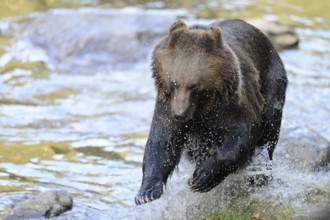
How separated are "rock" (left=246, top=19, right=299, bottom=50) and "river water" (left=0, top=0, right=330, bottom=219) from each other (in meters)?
0.28

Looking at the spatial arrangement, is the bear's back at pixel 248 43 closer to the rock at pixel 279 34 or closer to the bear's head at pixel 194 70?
the bear's head at pixel 194 70

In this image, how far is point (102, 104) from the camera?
39.7ft

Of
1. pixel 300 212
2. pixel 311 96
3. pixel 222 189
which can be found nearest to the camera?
pixel 300 212

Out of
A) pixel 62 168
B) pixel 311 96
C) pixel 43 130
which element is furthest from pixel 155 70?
pixel 311 96

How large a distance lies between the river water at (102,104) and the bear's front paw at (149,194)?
57 cm

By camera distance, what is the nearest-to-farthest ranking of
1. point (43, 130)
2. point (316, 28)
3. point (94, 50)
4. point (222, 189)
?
1. point (222, 189)
2. point (43, 130)
3. point (94, 50)
4. point (316, 28)

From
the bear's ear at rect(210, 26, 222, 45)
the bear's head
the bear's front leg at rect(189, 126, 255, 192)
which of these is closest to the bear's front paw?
the bear's front leg at rect(189, 126, 255, 192)

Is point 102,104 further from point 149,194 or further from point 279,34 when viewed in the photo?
point 149,194

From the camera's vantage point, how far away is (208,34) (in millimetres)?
6453

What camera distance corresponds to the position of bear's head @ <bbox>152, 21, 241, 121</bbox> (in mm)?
6207

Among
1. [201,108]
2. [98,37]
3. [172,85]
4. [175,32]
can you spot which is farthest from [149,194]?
[98,37]

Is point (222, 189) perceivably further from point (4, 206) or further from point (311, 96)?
point (311, 96)

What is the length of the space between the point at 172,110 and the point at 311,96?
261 inches

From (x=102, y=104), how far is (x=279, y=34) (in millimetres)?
5354
